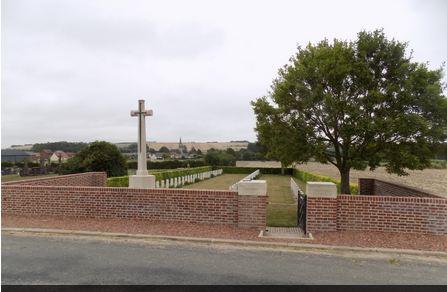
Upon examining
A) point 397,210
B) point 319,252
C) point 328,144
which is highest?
point 328,144

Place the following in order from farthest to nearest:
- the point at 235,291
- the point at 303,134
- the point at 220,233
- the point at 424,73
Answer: the point at 303,134, the point at 424,73, the point at 220,233, the point at 235,291

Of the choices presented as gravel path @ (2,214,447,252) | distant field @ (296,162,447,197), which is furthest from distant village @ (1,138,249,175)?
distant field @ (296,162,447,197)

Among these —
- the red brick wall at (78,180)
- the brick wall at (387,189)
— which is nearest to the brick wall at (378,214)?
the brick wall at (387,189)

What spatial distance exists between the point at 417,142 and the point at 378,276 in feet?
22.7

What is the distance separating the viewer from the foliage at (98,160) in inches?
842

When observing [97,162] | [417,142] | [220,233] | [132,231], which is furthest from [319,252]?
[97,162]

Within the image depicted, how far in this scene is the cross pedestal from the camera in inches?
509

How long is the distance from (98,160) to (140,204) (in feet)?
39.4

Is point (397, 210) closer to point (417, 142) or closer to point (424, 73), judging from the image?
point (417, 142)

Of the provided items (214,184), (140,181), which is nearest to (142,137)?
(140,181)

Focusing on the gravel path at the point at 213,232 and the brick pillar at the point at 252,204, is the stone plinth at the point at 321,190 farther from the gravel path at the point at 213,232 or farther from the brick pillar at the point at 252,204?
the brick pillar at the point at 252,204

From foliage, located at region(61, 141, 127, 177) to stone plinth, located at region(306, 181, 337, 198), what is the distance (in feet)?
49.2

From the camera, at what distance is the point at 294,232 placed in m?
9.42

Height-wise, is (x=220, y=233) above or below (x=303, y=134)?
below
